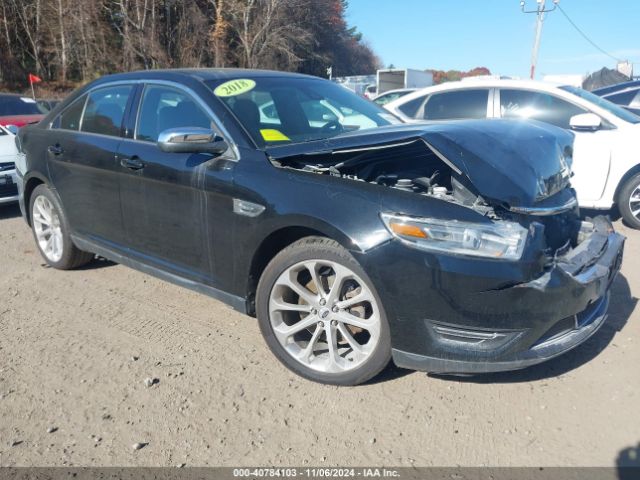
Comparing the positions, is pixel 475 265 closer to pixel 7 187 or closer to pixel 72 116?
pixel 72 116

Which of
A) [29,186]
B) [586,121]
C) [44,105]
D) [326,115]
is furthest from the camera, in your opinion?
[44,105]

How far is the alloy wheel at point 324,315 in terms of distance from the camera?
281 cm

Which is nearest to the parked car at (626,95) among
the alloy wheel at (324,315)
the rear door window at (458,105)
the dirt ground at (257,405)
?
the rear door window at (458,105)

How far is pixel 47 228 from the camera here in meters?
5.01

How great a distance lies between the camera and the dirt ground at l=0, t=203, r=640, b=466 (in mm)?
2477

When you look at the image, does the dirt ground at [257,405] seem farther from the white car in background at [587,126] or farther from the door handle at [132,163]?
the white car in background at [587,126]

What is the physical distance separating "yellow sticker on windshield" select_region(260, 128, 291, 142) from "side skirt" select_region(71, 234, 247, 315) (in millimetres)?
1004

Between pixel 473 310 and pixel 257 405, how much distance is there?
123 centimetres

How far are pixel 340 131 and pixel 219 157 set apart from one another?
0.95 metres

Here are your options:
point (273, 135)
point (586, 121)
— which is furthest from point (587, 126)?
point (273, 135)

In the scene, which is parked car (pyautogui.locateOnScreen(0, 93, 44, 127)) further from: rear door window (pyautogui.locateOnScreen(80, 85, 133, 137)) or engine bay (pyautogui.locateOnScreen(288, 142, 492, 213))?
engine bay (pyautogui.locateOnScreen(288, 142, 492, 213))

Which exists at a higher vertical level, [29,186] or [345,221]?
[345,221]

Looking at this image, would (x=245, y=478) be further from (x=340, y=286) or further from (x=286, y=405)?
(x=340, y=286)

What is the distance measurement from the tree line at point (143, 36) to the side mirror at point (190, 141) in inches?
1189
